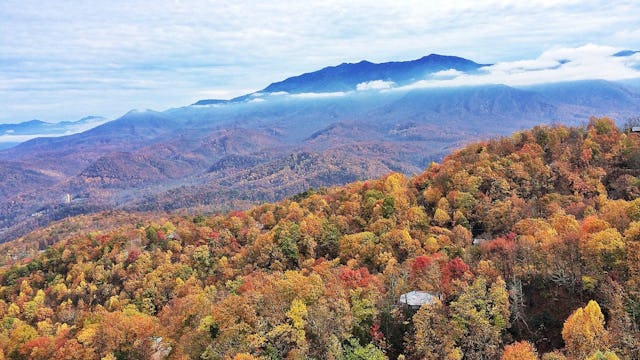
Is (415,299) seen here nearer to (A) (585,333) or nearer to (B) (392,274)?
(B) (392,274)

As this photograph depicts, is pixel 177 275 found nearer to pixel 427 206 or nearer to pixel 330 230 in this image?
pixel 330 230

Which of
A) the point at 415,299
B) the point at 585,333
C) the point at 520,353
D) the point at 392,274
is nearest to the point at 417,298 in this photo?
the point at 415,299

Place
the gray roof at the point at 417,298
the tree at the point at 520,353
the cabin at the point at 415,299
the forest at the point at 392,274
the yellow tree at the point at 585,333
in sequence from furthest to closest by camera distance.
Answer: the gray roof at the point at 417,298 < the cabin at the point at 415,299 < the forest at the point at 392,274 < the yellow tree at the point at 585,333 < the tree at the point at 520,353

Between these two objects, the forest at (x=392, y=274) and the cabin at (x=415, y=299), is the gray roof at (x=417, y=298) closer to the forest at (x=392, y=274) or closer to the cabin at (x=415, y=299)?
the cabin at (x=415, y=299)

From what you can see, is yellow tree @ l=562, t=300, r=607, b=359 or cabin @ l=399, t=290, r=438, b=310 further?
cabin @ l=399, t=290, r=438, b=310

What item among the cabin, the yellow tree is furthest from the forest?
the cabin

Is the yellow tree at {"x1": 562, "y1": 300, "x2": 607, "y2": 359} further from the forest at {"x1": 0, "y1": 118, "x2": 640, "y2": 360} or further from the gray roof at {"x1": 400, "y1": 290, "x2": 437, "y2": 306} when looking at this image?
the gray roof at {"x1": 400, "y1": 290, "x2": 437, "y2": 306}

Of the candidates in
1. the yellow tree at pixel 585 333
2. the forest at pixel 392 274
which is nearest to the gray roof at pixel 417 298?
the forest at pixel 392 274

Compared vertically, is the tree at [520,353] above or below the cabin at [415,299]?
above

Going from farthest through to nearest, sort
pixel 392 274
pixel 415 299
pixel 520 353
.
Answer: pixel 392 274 < pixel 415 299 < pixel 520 353
